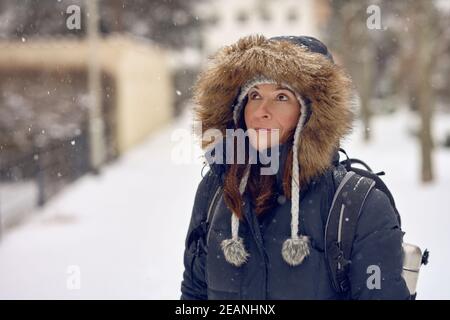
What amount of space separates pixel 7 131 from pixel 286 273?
16.4 metres

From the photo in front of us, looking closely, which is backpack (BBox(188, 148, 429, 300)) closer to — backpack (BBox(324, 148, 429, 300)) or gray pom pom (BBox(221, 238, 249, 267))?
backpack (BBox(324, 148, 429, 300))

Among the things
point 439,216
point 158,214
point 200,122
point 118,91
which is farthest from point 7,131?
point 200,122

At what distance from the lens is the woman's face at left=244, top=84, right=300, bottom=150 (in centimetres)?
217

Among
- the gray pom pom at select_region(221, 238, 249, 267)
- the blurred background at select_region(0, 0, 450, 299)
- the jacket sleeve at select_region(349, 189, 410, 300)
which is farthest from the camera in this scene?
the blurred background at select_region(0, 0, 450, 299)

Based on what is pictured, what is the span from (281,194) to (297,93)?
37 centimetres

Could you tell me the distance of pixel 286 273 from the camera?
2068 mm

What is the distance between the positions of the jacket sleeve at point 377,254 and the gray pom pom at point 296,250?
6.3 inches

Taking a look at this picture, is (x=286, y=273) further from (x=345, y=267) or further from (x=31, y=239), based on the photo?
(x=31, y=239)

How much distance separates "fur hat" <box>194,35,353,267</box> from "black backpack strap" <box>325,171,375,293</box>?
0.09 metres

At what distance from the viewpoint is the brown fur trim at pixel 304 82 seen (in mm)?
2156

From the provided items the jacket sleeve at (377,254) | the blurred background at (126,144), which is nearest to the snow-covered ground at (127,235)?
the blurred background at (126,144)

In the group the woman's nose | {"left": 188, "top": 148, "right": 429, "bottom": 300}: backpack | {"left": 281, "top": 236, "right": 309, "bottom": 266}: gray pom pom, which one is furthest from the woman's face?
{"left": 281, "top": 236, "right": 309, "bottom": 266}: gray pom pom

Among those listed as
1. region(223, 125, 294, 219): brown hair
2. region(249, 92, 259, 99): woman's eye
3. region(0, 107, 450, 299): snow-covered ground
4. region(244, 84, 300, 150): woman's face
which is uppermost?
region(249, 92, 259, 99): woman's eye

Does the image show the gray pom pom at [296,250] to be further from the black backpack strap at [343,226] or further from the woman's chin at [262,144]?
the woman's chin at [262,144]
